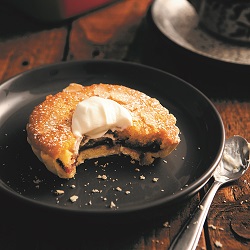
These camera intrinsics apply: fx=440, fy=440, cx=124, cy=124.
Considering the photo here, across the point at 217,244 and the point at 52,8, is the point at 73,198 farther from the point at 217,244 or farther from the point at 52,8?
the point at 52,8

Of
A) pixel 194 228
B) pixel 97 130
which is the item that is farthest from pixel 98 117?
pixel 194 228

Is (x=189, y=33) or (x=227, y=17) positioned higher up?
(x=227, y=17)

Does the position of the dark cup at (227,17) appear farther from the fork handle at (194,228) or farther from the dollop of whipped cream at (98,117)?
the fork handle at (194,228)

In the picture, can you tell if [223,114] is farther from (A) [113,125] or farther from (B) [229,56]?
(A) [113,125]

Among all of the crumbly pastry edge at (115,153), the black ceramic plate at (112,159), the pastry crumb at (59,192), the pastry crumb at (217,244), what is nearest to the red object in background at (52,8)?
the black ceramic plate at (112,159)

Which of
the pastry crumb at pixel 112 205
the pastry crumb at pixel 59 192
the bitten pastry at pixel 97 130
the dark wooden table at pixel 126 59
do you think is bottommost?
the dark wooden table at pixel 126 59

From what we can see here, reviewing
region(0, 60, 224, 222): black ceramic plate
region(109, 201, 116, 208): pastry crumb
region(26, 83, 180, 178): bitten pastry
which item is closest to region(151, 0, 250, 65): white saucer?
region(0, 60, 224, 222): black ceramic plate

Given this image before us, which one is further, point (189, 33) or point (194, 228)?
point (189, 33)
